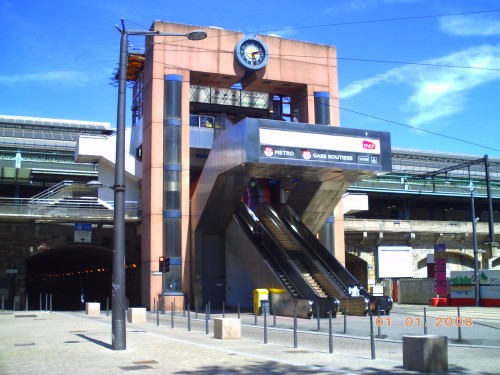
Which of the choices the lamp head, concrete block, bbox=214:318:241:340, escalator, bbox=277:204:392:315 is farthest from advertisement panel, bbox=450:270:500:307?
the lamp head

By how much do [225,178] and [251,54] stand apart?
1189 cm

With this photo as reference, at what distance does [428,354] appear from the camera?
11.0 metres

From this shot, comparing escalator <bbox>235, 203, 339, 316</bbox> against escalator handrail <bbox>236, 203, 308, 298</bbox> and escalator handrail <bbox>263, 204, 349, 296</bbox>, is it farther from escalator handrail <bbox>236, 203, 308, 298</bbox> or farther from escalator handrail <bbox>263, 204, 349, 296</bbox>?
escalator handrail <bbox>263, 204, 349, 296</bbox>

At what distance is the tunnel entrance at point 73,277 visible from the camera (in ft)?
165

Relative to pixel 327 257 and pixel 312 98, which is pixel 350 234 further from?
pixel 327 257

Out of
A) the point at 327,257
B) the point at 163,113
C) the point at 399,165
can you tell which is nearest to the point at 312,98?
the point at 163,113

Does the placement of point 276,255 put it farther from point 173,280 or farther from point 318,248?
point 173,280

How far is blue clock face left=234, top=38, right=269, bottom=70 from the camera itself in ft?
132

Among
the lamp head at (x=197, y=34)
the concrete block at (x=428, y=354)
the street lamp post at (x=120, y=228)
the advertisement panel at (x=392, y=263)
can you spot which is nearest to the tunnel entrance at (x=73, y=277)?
the advertisement panel at (x=392, y=263)

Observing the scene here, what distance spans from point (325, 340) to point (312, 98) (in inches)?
1059

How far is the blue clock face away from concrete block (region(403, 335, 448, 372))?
31124 millimetres

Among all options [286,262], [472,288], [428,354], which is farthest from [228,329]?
[472,288]

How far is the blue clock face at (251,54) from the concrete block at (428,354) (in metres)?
31.1

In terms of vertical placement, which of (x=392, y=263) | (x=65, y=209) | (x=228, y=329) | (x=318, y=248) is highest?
(x=65, y=209)
